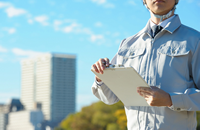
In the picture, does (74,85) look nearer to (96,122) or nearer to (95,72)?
(96,122)

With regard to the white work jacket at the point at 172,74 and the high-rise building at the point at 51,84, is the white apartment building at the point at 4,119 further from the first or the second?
the white work jacket at the point at 172,74

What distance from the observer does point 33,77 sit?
170m

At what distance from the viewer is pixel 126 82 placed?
79.0 inches

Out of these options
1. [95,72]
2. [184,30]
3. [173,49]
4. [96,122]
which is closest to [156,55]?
[173,49]

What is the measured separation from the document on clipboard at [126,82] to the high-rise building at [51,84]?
151983 millimetres

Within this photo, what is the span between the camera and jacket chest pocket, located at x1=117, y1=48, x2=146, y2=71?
7.45 ft

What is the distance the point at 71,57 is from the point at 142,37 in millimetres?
169914

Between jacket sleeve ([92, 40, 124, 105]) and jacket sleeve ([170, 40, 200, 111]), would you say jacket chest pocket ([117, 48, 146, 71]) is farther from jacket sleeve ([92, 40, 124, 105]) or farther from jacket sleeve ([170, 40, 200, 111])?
jacket sleeve ([170, 40, 200, 111])

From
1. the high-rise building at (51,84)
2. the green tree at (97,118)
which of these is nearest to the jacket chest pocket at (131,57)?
the green tree at (97,118)

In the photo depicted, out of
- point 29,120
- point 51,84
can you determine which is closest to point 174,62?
point 29,120

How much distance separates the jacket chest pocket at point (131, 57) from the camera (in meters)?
2.27

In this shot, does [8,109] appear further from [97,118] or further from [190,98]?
[190,98]

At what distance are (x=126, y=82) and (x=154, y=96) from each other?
0.21 metres

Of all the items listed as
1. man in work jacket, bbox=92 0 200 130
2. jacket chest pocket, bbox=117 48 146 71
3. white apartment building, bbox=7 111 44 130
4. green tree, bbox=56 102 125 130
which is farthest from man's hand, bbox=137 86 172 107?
white apartment building, bbox=7 111 44 130
